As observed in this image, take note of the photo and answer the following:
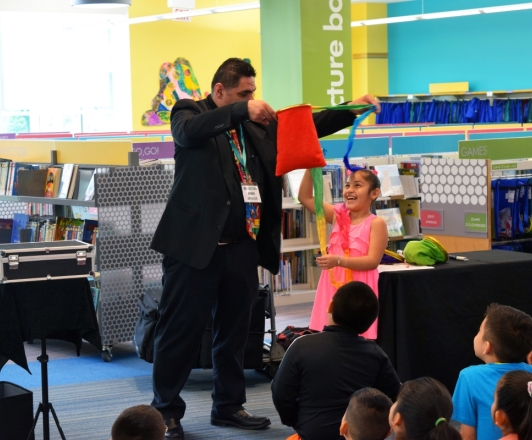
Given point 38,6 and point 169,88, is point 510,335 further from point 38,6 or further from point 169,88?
point 169,88

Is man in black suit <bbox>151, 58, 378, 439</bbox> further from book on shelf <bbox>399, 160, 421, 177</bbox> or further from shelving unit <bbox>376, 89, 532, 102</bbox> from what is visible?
shelving unit <bbox>376, 89, 532, 102</bbox>

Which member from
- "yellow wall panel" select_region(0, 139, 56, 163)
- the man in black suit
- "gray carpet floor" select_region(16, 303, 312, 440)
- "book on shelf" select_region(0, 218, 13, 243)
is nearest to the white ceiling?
"yellow wall panel" select_region(0, 139, 56, 163)

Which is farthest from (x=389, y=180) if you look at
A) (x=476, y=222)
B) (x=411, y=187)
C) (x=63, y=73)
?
(x=63, y=73)

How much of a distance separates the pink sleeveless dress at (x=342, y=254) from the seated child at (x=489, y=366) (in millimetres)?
1098

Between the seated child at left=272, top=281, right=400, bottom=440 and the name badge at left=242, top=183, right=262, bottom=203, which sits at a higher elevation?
the name badge at left=242, top=183, right=262, bottom=203

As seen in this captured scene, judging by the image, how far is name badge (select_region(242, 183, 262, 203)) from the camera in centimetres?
395

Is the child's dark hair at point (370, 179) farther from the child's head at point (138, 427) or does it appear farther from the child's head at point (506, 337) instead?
the child's head at point (138, 427)

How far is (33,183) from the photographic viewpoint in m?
7.21

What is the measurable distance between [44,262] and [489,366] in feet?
6.15

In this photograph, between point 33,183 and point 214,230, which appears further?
point 33,183

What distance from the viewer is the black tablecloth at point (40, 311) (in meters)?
3.73

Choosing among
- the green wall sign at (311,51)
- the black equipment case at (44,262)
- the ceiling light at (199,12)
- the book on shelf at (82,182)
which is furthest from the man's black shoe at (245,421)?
the ceiling light at (199,12)

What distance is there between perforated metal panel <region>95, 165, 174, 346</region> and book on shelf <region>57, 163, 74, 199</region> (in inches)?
29.1

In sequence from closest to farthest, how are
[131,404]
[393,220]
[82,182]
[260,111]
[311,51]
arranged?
[260,111], [131,404], [82,182], [311,51], [393,220]
